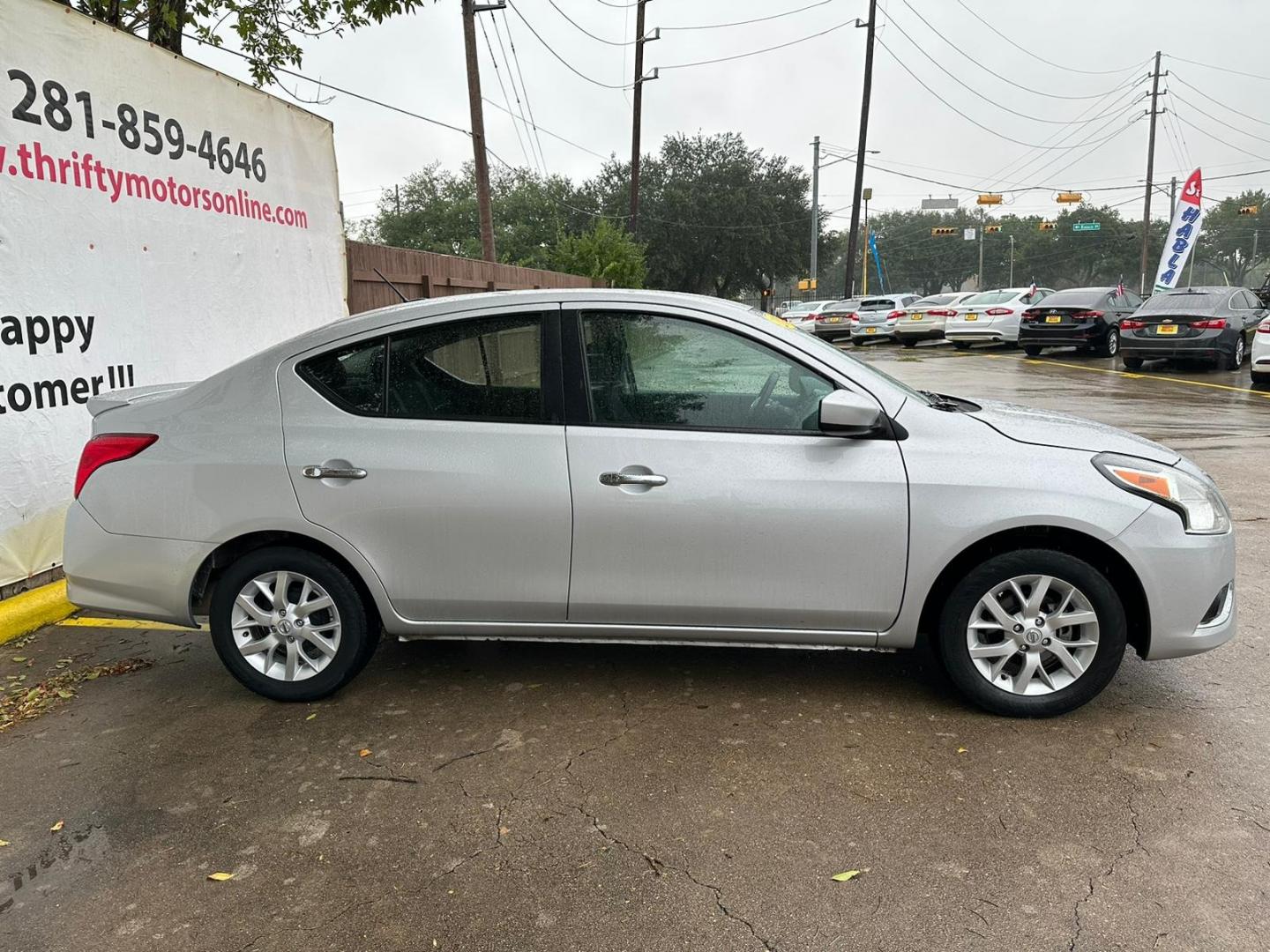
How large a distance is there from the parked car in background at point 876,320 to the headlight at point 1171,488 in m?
25.2

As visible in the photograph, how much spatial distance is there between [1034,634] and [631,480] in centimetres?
162

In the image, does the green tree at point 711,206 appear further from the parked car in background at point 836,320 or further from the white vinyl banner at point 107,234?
the white vinyl banner at point 107,234

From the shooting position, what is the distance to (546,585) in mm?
3592

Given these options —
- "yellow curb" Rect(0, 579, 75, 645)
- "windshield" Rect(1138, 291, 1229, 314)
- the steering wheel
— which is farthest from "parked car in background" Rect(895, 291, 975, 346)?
"yellow curb" Rect(0, 579, 75, 645)

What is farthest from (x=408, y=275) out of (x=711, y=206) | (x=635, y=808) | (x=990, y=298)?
(x=711, y=206)

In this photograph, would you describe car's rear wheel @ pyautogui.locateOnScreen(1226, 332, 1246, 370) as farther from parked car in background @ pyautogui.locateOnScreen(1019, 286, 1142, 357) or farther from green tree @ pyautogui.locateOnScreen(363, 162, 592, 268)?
green tree @ pyautogui.locateOnScreen(363, 162, 592, 268)

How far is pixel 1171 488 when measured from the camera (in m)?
3.44

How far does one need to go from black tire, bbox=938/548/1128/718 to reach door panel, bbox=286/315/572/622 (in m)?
1.50

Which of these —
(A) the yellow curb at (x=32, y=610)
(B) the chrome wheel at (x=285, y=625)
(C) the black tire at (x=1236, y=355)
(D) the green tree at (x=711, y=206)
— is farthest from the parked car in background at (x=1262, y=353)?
(D) the green tree at (x=711, y=206)

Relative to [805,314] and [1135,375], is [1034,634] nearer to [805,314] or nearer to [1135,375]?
[1135,375]

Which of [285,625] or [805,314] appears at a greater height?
[805,314]

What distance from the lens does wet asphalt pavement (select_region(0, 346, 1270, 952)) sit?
2.48 m

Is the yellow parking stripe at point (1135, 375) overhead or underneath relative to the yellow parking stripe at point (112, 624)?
overhead

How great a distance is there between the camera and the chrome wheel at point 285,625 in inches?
145
